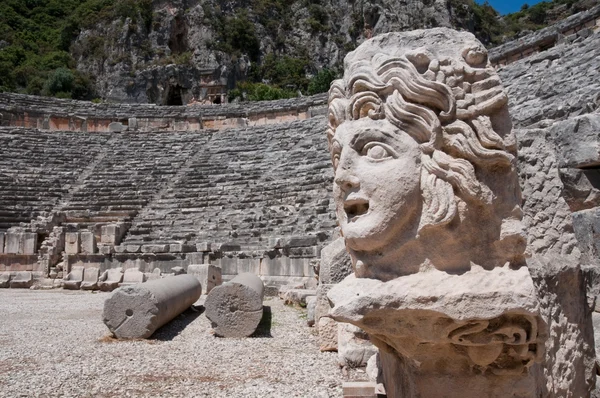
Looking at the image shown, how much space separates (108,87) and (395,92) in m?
43.9

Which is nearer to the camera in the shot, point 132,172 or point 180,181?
point 180,181

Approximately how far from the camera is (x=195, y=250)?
41.0 ft

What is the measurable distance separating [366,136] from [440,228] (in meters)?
0.43

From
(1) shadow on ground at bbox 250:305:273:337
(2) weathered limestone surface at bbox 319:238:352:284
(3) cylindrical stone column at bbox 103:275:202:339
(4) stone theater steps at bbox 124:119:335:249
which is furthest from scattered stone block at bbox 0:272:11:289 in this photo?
(2) weathered limestone surface at bbox 319:238:352:284

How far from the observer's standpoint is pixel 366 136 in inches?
72.8

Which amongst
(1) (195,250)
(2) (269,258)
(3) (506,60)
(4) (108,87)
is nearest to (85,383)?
(2) (269,258)

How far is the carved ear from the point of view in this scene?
1.69 metres

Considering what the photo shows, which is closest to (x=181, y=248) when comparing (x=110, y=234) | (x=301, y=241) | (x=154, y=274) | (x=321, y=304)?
(x=154, y=274)

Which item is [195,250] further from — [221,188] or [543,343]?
[543,343]

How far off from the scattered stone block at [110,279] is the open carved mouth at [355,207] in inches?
456

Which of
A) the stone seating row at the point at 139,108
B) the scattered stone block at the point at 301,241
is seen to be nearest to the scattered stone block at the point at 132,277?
the scattered stone block at the point at 301,241

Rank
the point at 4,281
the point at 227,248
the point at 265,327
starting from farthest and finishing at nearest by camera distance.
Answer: the point at 4,281 < the point at 227,248 < the point at 265,327

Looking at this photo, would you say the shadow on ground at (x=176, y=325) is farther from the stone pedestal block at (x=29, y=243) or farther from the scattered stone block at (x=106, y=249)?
the stone pedestal block at (x=29, y=243)

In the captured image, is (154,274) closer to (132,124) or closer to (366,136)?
(366,136)
